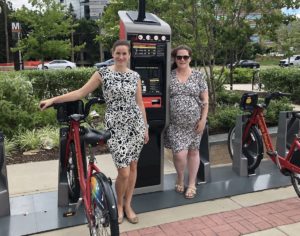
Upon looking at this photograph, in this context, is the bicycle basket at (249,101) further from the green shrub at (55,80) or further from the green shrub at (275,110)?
the green shrub at (55,80)

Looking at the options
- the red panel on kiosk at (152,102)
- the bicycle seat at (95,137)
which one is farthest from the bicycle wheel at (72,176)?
the red panel on kiosk at (152,102)

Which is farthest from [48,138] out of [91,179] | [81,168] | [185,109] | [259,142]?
[91,179]

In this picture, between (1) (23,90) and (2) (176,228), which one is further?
(1) (23,90)

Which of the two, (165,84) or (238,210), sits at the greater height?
(165,84)

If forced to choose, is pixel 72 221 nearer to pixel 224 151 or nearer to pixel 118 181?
pixel 118 181

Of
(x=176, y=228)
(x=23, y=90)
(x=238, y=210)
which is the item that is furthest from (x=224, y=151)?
(x=23, y=90)

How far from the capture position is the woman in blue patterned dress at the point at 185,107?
4.06m

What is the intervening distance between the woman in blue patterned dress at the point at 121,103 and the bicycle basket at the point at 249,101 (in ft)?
5.62

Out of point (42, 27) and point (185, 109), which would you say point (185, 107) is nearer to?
point (185, 109)

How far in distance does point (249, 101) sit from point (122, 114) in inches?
78.3

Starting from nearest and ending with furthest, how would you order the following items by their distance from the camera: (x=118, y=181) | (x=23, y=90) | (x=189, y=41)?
(x=118, y=181)
(x=23, y=90)
(x=189, y=41)

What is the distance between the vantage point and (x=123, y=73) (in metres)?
3.43

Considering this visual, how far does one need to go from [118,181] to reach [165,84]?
1143 mm

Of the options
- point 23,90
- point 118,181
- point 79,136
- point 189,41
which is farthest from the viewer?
point 189,41
